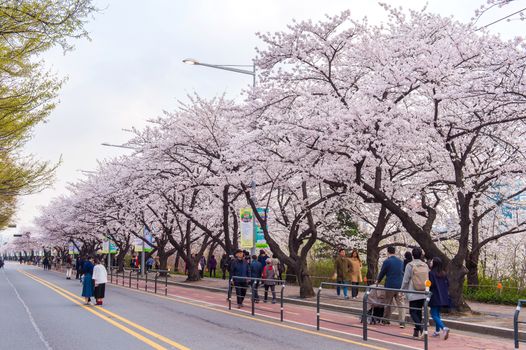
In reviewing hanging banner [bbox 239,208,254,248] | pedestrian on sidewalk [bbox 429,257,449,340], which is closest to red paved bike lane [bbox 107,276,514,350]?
pedestrian on sidewalk [bbox 429,257,449,340]

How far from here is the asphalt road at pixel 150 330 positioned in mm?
10555

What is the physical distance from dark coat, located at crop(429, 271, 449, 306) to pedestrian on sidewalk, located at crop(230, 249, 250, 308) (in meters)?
7.36

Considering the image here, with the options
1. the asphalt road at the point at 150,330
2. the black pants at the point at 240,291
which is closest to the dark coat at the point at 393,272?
the asphalt road at the point at 150,330

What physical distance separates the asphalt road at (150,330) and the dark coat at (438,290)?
5.99ft

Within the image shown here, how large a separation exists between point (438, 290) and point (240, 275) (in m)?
8.61

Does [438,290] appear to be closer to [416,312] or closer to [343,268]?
[416,312]

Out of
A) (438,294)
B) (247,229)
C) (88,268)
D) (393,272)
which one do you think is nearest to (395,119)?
(393,272)

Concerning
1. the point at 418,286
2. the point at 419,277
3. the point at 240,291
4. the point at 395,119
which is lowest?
the point at 240,291

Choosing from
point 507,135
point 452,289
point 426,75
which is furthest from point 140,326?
point 507,135

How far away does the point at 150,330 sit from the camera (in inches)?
492

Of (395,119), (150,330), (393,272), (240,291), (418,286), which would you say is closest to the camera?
(418,286)

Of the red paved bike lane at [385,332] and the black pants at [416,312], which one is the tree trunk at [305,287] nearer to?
the red paved bike lane at [385,332]

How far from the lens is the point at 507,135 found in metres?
19.2

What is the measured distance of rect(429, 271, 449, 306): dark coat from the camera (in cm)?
1178
